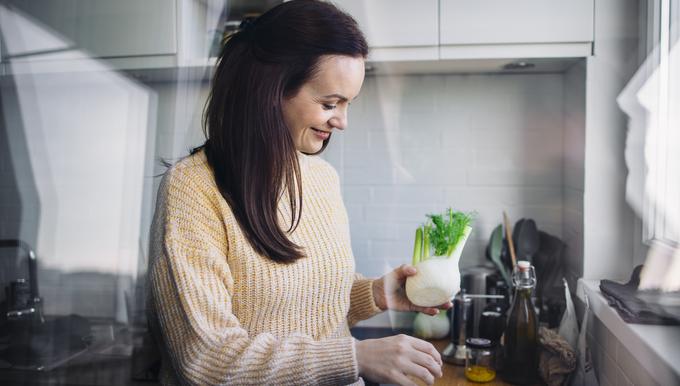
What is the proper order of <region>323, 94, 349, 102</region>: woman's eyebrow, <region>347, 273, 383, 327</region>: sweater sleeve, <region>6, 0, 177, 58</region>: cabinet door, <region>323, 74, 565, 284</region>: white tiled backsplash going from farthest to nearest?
<region>323, 74, 565, 284</region>: white tiled backsplash < <region>6, 0, 177, 58</region>: cabinet door < <region>347, 273, 383, 327</region>: sweater sleeve < <region>323, 94, 349, 102</region>: woman's eyebrow

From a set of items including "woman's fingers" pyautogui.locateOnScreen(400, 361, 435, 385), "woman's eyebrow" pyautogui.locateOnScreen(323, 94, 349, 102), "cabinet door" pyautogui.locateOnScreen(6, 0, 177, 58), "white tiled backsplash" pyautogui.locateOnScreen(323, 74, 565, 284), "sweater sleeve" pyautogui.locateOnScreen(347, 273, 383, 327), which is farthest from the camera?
"white tiled backsplash" pyautogui.locateOnScreen(323, 74, 565, 284)

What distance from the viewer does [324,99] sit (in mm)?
620

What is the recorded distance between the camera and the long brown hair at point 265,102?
60 centimetres

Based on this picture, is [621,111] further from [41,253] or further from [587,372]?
[41,253]

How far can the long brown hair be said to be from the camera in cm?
60

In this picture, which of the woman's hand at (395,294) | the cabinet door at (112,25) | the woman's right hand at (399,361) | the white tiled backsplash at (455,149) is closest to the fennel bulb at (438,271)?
the woman's hand at (395,294)

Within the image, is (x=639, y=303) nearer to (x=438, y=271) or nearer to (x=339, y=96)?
(x=438, y=271)

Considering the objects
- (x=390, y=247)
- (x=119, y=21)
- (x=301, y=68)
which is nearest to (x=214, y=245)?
(x=301, y=68)

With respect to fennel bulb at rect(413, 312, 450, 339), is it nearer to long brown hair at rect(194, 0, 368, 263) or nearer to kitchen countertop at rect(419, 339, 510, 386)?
kitchen countertop at rect(419, 339, 510, 386)

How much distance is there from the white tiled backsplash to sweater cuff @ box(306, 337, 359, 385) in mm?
590

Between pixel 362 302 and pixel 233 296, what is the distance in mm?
215

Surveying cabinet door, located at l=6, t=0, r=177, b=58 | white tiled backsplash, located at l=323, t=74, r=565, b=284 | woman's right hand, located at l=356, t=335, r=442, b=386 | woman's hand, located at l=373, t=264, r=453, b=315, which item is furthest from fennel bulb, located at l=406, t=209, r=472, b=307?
cabinet door, located at l=6, t=0, r=177, b=58

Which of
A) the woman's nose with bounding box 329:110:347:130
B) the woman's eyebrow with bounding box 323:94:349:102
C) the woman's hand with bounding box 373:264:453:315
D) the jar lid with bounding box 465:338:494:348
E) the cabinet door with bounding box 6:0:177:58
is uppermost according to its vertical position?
the cabinet door with bounding box 6:0:177:58

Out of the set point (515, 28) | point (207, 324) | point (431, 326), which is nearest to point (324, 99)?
point (207, 324)
